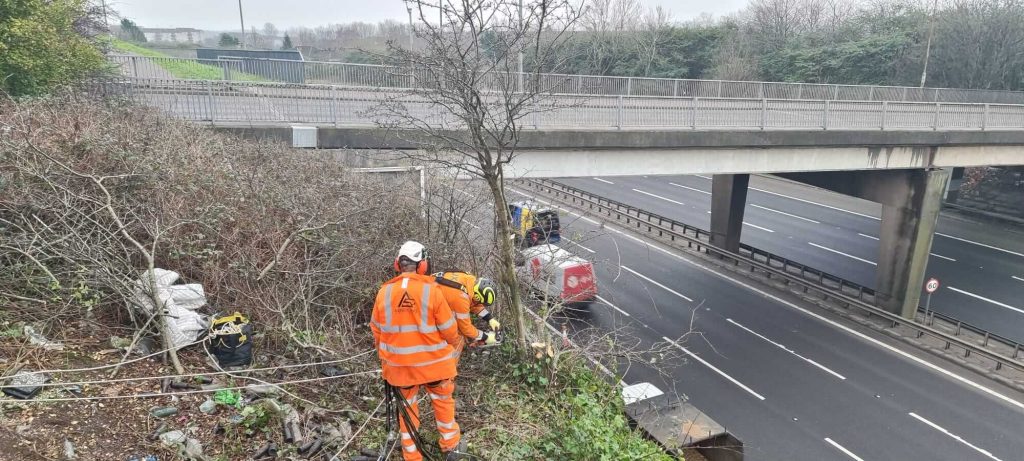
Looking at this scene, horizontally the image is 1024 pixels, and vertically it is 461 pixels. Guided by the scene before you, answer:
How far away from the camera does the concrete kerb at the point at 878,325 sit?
1450 centimetres

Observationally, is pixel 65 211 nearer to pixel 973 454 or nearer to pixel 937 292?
pixel 973 454

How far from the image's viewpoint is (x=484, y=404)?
232 inches

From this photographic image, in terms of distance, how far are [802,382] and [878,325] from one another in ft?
17.5

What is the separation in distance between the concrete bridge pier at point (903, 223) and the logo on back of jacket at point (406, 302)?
1906cm

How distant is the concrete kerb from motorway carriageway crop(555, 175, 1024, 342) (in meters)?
3.34

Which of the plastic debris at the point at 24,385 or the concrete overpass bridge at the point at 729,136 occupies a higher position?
the concrete overpass bridge at the point at 729,136

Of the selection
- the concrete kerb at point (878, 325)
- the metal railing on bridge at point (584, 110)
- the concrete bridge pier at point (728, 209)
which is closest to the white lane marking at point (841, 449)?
the concrete kerb at point (878, 325)

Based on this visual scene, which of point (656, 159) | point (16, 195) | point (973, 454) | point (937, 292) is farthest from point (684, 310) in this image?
point (16, 195)

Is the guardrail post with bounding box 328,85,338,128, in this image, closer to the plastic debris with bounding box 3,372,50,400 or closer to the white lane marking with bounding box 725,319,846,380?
the plastic debris with bounding box 3,372,50,400

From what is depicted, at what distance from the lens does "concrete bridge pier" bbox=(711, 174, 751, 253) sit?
74.5 feet

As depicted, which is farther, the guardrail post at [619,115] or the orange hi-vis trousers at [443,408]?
the guardrail post at [619,115]

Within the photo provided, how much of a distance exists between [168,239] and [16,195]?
1.63m

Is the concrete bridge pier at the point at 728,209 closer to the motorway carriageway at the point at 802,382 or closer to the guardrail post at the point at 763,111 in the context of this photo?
the motorway carriageway at the point at 802,382

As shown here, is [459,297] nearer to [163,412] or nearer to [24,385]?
[163,412]
